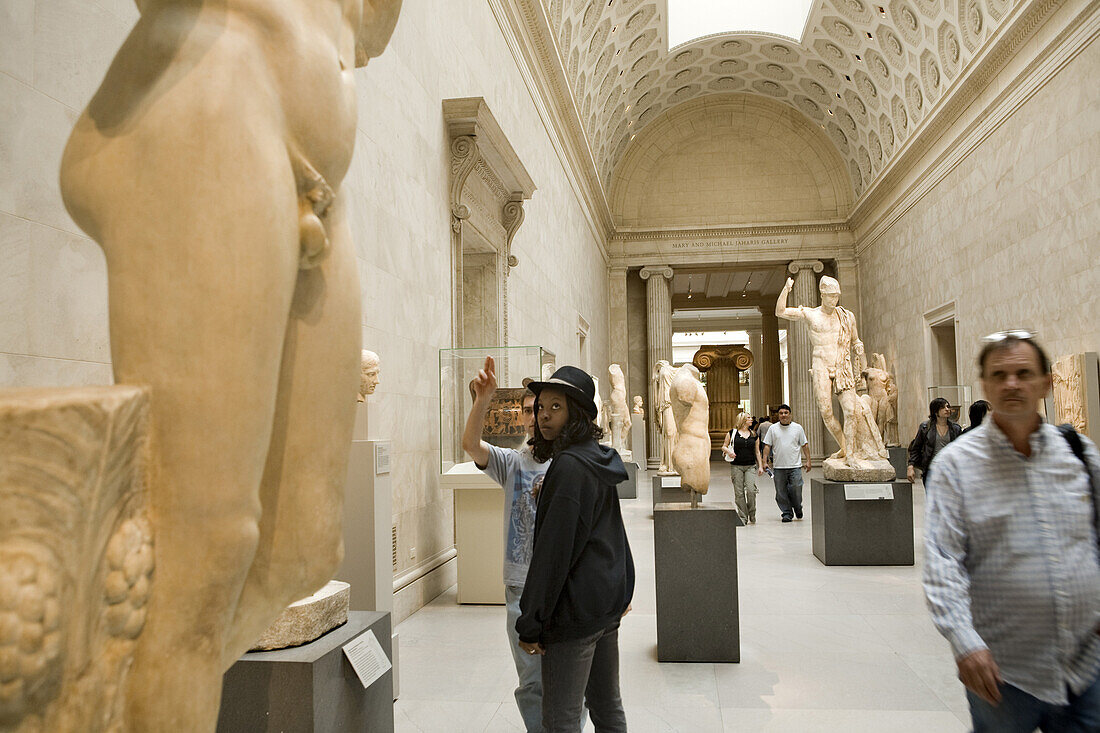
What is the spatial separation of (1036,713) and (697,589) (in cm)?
308

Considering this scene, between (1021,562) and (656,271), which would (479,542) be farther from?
(656,271)

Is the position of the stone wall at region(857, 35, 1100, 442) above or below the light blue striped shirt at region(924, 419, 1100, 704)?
above

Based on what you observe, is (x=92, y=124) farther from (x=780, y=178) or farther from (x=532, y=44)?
(x=780, y=178)

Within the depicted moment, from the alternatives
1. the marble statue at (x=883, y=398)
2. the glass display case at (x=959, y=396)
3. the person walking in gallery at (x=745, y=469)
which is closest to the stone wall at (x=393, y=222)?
the person walking in gallery at (x=745, y=469)

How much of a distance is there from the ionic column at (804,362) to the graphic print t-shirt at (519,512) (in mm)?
22689

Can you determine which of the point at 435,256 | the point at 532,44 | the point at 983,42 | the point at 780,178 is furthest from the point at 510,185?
the point at 780,178

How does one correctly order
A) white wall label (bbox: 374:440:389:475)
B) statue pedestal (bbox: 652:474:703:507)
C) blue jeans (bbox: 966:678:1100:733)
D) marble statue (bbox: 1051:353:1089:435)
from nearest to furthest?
blue jeans (bbox: 966:678:1100:733)
white wall label (bbox: 374:440:389:475)
marble statue (bbox: 1051:353:1089:435)
statue pedestal (bbox: 652:474:703:507)

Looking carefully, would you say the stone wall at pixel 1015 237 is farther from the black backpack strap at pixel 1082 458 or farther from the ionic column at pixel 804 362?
the black backpack strap at pixel 1082 458

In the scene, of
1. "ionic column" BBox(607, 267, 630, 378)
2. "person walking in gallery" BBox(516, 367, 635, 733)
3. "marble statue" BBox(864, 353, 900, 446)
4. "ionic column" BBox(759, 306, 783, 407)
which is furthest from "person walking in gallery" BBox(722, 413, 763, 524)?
"ionic column" BBox(759, 306, 783, 407)

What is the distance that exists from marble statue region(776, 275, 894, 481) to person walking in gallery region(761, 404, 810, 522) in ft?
2.97

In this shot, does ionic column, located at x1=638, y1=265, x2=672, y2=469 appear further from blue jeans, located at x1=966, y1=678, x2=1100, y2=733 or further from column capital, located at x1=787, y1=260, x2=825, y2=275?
blue jeans, located at x1=966, y1=678, x2=1100, y2=733

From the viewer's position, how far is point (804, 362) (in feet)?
83.7

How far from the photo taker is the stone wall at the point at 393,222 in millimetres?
2703

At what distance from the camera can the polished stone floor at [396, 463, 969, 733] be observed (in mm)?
4215
